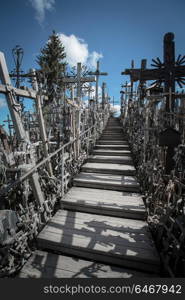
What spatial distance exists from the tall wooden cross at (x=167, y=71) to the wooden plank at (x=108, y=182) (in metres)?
2.73

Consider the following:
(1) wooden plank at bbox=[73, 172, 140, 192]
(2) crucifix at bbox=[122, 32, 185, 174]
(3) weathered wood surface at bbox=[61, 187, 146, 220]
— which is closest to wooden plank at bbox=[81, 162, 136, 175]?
(1) wooden plank at bbox=[73, 172, 140, 192]

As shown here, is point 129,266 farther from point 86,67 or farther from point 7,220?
point 86,67

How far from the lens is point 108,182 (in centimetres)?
376

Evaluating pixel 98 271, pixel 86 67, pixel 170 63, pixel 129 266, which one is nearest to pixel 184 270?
pixel 129 266

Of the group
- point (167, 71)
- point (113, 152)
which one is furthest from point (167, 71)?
point (113, 152)

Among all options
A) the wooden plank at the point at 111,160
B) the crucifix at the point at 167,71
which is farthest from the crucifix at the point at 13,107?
the crucifix at the point at 167,71

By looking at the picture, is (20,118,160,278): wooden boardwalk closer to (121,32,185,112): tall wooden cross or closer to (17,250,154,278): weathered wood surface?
(17,250,154,278): weathered wood surface

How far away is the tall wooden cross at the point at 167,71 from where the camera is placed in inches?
151

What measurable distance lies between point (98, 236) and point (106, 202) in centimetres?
81

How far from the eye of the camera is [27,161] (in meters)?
2.77

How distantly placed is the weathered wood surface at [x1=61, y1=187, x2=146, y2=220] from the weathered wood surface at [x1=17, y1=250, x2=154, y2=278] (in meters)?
0.96

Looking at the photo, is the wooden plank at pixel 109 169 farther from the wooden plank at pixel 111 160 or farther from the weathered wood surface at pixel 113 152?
the weathered wood surface at pixel 113 152

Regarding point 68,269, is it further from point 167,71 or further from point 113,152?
point 167,71

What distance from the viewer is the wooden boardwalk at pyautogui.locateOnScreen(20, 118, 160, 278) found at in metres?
2.02
